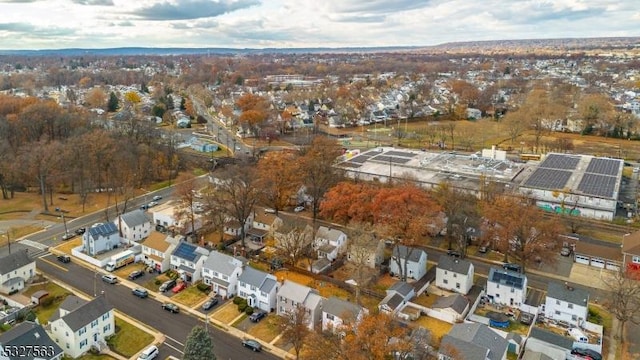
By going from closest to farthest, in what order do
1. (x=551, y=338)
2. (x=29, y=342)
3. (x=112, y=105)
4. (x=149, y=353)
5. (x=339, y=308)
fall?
(x=29, y=342) → (x=149, y=353) → (x=551, y=338) → (x=339, y=308) → (x=112, y=105)

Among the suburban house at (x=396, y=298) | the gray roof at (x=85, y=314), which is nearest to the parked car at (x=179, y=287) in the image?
the gray roof at (x=85, y=314)

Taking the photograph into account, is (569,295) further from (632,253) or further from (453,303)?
(632,253)

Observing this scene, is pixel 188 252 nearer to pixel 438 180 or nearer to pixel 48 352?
pixel 48 352

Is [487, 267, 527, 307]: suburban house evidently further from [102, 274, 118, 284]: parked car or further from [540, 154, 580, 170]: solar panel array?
[540, 154, 580, 170]: solar panel array

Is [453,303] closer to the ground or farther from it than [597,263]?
farther from it

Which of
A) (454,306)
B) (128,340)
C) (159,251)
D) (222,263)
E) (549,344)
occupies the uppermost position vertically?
(222,263)

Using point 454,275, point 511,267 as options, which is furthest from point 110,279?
point 511,267

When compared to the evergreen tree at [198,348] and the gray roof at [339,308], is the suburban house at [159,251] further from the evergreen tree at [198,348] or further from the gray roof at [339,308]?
the gray roof at [339,308]

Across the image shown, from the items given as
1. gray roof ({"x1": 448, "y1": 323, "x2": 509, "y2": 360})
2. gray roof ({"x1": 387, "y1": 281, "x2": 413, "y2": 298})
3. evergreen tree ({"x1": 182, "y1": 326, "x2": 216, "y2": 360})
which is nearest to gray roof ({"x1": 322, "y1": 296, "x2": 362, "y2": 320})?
gray roof ({"x1": 387, "y1": 281, "x2": 413, "y2": 298})
